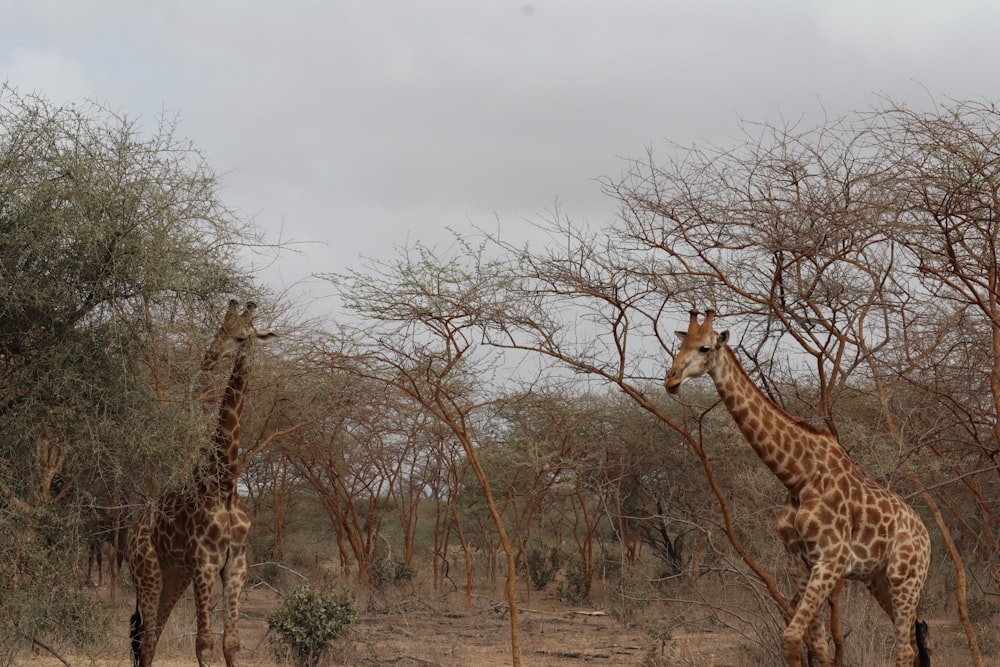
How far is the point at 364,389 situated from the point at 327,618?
3.45 metres

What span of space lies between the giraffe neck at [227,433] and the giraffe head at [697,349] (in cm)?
345

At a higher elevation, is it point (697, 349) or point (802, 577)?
point (697, 349)

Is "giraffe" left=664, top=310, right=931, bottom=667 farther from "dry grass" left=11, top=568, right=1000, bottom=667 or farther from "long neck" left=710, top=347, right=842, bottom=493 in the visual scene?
"dry grass" left=11, top=568, right=1000, bottom=667

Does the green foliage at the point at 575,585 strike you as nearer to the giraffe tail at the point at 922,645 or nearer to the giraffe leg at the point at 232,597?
the giraffe leg at the point at 232,597

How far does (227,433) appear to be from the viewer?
337 inches

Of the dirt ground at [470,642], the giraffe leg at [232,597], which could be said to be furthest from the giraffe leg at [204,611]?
the dirt ground at [470,642]

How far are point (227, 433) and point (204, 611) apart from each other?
139 cm

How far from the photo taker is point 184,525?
Answer: 8.69 metres

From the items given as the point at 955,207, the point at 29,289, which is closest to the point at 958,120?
the point at 955,207

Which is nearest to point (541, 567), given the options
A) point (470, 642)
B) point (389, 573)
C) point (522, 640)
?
point (389, 573)

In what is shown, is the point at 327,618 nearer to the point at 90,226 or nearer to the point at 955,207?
the point at 90,226

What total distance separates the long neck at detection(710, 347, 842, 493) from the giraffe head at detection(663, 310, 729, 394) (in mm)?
205

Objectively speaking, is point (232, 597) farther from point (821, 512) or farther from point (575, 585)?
point (575, 585)

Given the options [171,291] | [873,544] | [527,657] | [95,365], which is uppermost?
[171,291]
